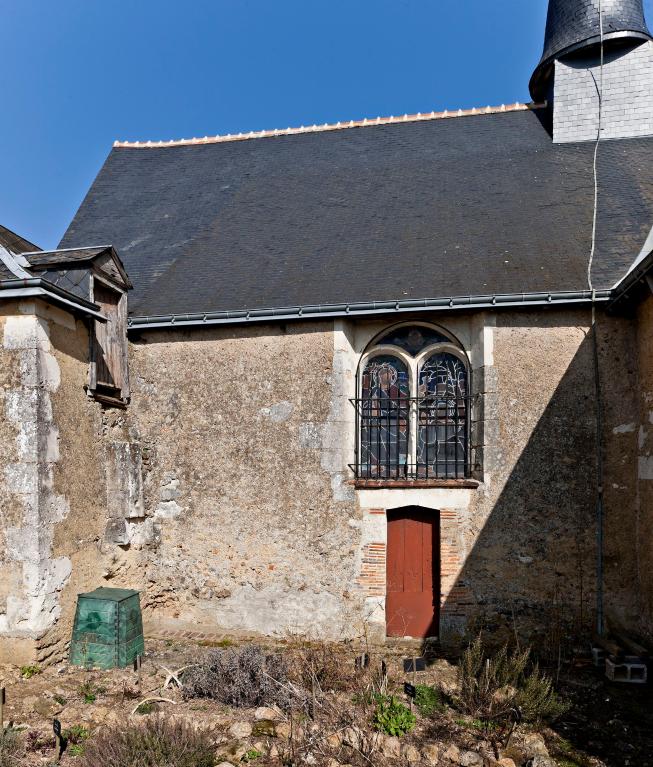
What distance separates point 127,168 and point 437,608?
928cm

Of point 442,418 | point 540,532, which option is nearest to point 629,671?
point 540,532

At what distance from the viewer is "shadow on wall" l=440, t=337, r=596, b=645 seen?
701cm

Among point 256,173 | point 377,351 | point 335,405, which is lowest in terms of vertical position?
point 335,405

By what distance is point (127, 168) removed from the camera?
11875mm

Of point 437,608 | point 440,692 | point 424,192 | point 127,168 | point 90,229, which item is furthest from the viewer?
point 127,168

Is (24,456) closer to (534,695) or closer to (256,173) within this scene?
(534,695)

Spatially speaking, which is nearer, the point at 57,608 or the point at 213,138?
the point at 57,608

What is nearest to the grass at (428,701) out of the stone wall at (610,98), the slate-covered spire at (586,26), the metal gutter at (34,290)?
the metal gutter at (34,290)

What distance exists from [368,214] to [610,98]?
441cm

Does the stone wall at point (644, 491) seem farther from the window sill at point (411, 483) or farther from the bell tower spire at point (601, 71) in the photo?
the bell tower spire at point (601, 71)

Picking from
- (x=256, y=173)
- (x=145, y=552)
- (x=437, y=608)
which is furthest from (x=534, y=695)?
(x=256, y=173)

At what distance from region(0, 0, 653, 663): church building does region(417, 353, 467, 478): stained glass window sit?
27 millimetres

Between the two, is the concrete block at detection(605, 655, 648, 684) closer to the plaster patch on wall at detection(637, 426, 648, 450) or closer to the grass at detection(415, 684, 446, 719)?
the grass at detection(415, 684, 446, 719)

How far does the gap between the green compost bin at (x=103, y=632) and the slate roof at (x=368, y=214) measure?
3445mm
